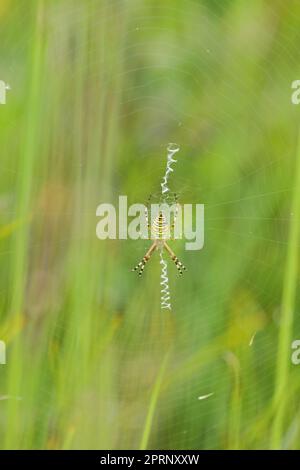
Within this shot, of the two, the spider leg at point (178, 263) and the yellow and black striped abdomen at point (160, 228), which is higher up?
the yellow and black striped abdomen at point (160, 228)

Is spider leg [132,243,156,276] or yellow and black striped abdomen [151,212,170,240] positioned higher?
yellow and black striped abdomen [151,212,170,240]

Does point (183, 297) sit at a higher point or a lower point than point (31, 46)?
lower

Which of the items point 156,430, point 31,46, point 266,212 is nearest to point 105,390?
point 156,430

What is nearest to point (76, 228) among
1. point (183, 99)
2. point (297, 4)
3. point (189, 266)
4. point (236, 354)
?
point (189, 266)

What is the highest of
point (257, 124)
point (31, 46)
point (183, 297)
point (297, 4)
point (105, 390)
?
point (297, 4)

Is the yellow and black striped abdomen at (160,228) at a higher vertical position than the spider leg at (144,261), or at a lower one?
higher

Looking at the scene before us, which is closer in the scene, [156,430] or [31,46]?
[31,46]

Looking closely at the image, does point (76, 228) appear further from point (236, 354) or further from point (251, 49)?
point (251, 49)
